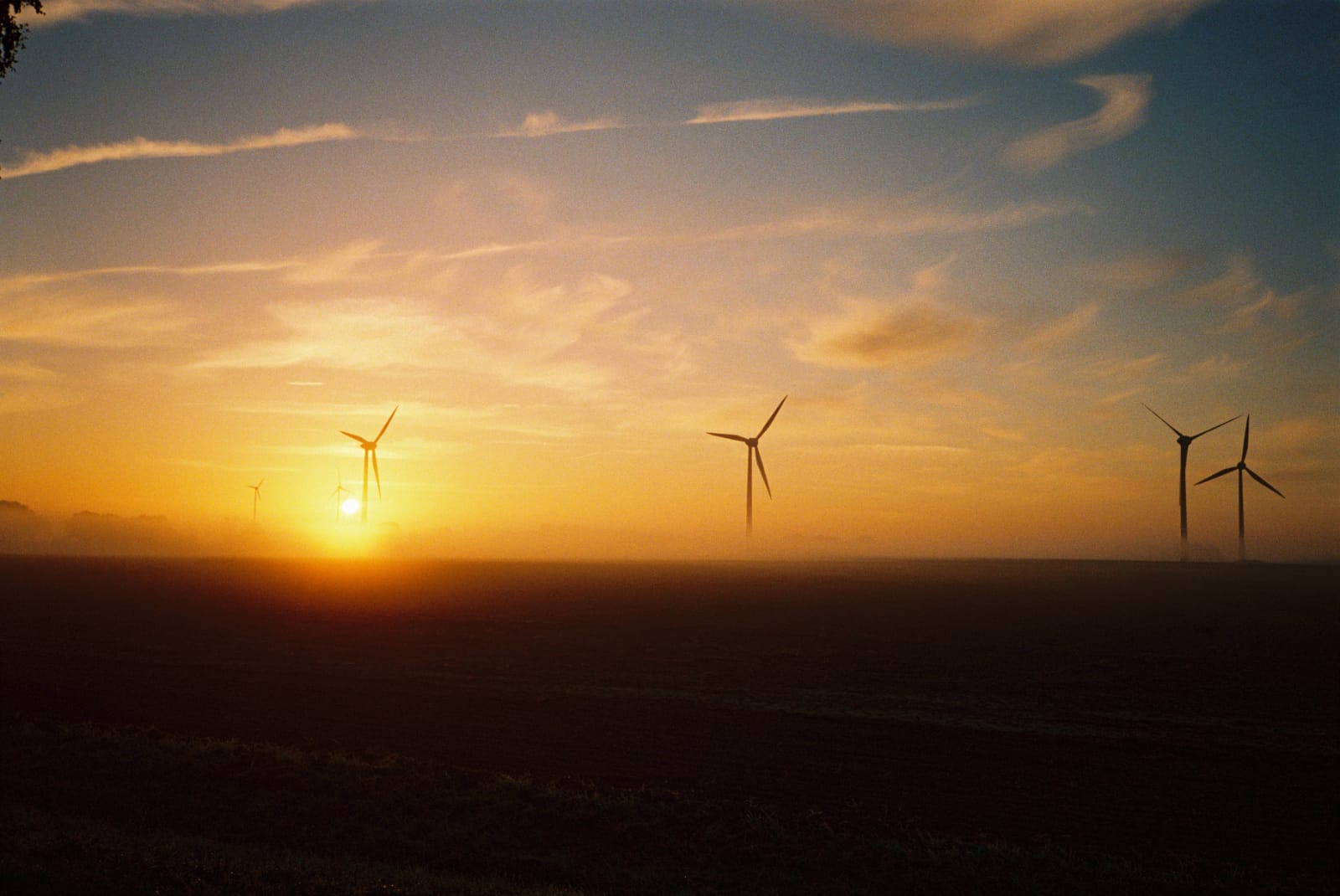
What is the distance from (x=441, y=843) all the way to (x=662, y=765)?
8701 millimetres

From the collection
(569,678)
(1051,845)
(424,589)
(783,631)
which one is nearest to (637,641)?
(783,631)

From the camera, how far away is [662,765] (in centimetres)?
2744

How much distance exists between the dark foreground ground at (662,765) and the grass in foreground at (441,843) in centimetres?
10

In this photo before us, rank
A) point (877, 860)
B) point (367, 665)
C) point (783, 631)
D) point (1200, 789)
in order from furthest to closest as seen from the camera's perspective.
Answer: point (783, 631) < point (367, 665) < point (1200, 789) < point (877, 860)

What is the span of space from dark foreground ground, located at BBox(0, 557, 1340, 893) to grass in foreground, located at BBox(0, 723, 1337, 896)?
0.10 m

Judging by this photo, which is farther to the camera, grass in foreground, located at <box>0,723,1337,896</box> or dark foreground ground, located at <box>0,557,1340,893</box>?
dark foreground ground, located at <box>0,557,1340,893</box>

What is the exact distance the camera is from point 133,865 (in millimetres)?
15945

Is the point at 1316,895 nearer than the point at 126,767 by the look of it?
Yes

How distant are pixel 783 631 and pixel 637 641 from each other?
43.8ft

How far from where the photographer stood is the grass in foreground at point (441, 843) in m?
16.6

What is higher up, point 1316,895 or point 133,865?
point 133,865

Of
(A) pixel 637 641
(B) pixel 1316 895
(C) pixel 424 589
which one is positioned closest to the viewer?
(B) pixel 1316 895

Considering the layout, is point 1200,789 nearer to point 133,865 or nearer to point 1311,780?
point 1311,780

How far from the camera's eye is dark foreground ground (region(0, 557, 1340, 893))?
738 inches
